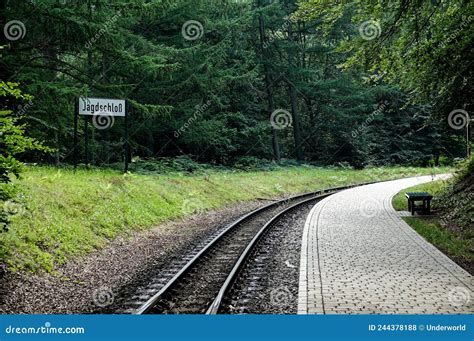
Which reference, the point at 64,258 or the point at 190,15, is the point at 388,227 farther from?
the point at 190,15

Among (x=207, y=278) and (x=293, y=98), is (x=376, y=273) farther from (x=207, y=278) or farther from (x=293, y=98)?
(x=293, y=98)

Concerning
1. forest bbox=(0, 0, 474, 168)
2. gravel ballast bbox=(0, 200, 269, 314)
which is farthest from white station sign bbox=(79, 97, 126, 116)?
gravel ballast bbox=(0, 200, 269, 314)

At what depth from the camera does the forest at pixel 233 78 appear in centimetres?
1383

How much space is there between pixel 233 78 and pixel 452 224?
17.2 metres

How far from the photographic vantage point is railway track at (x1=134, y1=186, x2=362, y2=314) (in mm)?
6801

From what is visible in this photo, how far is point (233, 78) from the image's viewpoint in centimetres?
2716

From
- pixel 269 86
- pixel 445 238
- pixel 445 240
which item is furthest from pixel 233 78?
pixel 445 240

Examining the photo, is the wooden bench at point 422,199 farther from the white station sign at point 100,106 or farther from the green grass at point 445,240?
the white station sign at point 100,106

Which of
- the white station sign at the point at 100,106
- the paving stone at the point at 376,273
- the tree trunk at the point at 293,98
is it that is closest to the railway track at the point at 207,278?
the paving stone at the point at 376,273

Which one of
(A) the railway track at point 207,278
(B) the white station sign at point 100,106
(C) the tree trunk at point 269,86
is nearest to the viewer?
(A) the railway track at point 207,278

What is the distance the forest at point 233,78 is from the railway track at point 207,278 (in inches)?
133

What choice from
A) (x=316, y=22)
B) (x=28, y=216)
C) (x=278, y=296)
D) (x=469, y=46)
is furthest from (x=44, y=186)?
(x=316, y=22)

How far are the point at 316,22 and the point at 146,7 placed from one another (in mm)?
25103

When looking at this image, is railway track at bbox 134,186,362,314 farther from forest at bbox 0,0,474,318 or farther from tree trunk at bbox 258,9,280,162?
tree trunk at bbox 258,9,280,162
